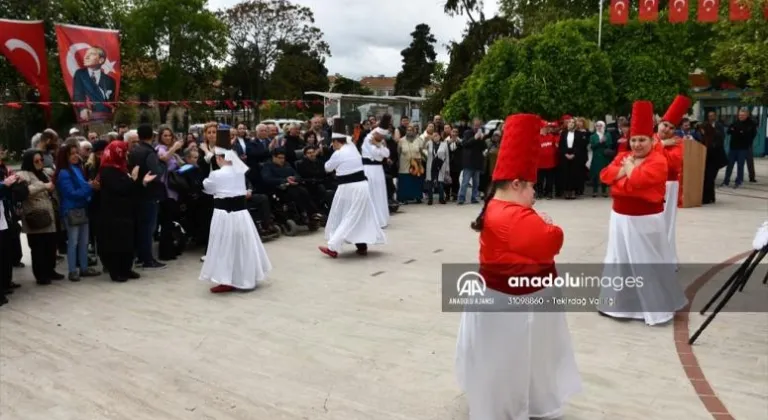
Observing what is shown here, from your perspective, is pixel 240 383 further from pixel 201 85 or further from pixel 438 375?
pixel 201 85

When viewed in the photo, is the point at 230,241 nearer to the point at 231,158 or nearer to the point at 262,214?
the point at 231,158

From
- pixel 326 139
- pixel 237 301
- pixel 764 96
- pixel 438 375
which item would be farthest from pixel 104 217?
pixel 764 96

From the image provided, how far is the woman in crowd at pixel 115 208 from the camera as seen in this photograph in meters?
8.21

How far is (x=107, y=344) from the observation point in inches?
240

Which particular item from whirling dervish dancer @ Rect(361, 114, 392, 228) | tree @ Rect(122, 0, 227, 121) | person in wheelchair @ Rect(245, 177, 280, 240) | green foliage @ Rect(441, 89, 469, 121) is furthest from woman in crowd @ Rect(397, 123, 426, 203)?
tree @ Rect(122, 0, 227, 121)

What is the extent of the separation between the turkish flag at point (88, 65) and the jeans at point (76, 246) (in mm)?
4386

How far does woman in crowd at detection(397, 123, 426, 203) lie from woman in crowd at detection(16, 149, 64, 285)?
803cm

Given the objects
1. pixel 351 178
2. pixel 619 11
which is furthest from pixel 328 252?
pixel 619 11

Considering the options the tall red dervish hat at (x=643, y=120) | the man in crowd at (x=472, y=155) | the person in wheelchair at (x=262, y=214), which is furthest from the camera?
the man in crowd at (x=472, y=155)

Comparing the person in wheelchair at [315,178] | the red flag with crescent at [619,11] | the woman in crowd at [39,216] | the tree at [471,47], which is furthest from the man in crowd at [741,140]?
the tree at [471,47]

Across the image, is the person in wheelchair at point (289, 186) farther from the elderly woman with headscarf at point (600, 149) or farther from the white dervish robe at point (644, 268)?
the elderly woman with headscarf at point (600, 149)

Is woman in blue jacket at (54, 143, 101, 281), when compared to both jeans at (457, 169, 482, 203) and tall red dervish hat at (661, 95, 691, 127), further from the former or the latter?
jeans at (457, 169, 482, 203)

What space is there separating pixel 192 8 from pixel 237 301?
159 feet

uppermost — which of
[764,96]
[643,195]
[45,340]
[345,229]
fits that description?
[764,96]
